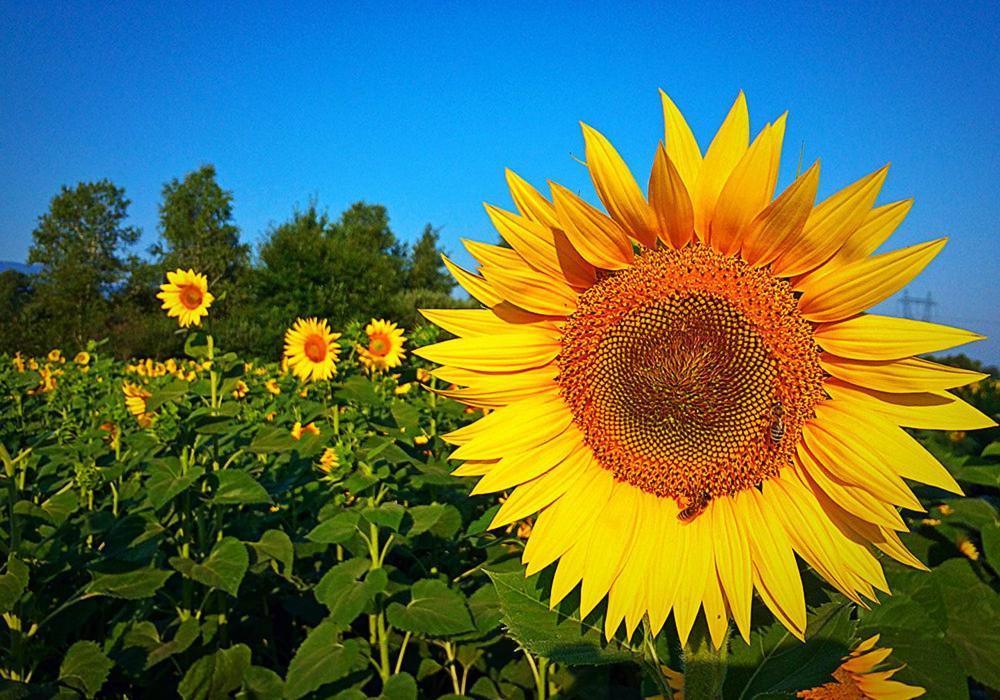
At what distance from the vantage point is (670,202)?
3.42 ft

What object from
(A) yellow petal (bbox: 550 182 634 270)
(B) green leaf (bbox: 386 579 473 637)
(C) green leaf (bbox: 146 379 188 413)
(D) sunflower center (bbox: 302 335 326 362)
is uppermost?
(D) sunflower center (bbox: 302 335 326 362)

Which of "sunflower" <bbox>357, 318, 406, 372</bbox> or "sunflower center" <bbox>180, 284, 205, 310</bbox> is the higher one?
"sunflower center" <bbox>180, 284, 205, 310</bbox>

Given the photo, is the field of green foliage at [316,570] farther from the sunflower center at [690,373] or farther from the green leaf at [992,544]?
the sunflower center at [690,373]

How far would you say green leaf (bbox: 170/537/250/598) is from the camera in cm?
313

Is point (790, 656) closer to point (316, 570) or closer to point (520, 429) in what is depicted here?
point (520, 429)

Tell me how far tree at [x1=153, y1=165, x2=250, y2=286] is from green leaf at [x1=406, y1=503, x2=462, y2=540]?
43120mm

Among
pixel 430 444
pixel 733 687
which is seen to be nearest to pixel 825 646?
pixel 733 687

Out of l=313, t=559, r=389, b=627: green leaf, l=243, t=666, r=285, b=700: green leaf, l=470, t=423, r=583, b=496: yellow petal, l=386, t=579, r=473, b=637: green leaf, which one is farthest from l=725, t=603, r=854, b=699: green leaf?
l=243, t=666, r=285, b=700: green leaf

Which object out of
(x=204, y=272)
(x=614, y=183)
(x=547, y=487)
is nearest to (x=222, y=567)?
(x=547, y=487)

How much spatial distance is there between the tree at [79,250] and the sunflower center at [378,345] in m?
38.1

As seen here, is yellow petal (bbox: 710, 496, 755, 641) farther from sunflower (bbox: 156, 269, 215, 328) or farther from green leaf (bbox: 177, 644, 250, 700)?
sunflower (bbox: 156, 269, 215, 328)

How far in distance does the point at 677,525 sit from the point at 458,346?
466 millimetres

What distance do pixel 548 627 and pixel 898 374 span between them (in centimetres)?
65

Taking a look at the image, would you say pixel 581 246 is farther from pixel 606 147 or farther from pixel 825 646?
pixel 825 646
